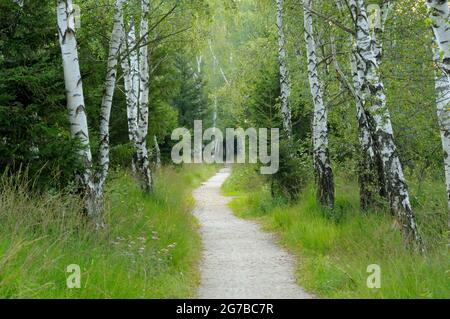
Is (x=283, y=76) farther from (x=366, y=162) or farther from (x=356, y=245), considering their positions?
(x=356, y=245)

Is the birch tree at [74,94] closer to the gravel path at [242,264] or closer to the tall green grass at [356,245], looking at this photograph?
the gravel path at [242,264]

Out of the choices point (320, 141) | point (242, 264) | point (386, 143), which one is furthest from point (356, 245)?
point (320, 141)

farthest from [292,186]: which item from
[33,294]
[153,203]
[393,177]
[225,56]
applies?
[225,56]

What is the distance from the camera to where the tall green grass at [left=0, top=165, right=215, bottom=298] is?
5023mm

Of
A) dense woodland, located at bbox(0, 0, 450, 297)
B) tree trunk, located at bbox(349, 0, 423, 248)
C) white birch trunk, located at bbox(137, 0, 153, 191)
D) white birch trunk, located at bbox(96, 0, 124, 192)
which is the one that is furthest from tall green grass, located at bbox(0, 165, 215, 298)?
white birch trunk, located at bbox(137, 0, 153, 191)

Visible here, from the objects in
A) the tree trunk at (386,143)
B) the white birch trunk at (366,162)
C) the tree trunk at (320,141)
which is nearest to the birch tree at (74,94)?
the tree trunk at (386,143)

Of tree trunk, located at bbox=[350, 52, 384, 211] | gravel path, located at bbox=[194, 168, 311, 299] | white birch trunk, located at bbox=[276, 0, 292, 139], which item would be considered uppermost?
white birch trunk, located at bbox=[276, 0, 292, 139]

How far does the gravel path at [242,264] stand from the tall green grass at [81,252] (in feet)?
1.14

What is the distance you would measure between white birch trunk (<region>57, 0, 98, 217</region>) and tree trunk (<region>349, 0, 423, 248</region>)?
160 inches

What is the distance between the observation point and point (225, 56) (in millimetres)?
46031

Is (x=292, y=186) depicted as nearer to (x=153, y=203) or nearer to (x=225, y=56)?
(x=153, y=203)

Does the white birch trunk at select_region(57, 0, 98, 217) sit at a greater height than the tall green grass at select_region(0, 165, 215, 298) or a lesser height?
greater

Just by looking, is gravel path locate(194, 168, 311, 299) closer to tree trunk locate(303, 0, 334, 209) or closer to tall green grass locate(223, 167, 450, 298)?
tall green grass locate(223, 167, 450, 298)

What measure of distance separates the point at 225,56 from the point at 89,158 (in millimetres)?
39583
